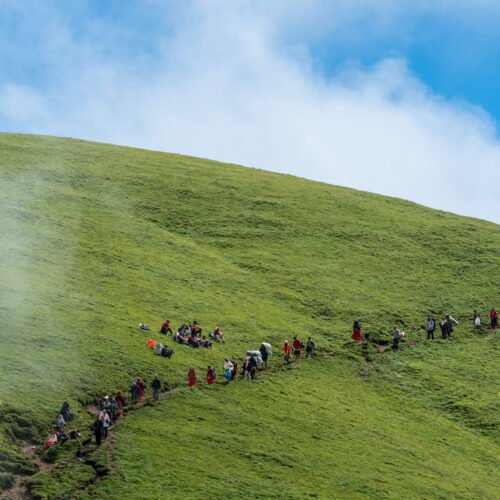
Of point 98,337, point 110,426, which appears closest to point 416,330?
point 98,337

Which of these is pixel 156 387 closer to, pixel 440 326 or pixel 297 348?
pixel 297 348

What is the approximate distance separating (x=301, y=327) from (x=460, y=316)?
639 inches

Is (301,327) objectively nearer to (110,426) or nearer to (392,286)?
(392,286)

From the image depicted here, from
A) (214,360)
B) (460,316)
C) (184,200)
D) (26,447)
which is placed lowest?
(26,447)

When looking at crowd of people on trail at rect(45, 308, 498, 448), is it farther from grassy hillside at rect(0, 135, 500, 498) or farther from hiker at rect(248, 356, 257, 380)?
grassy hillside at rect(0, 135, 500, 498)

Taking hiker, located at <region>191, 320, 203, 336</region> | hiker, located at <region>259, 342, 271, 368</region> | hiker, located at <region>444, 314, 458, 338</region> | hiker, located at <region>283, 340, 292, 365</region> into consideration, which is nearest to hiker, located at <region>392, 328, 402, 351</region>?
hiker, located at <region>444, 314, 458, 338</region>

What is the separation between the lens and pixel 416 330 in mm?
77125

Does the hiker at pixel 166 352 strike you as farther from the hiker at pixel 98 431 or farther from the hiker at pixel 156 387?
the hiker at pixel 98 431

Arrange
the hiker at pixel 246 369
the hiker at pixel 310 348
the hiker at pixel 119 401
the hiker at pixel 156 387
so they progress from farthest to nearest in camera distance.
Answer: the hiker at pixel 310 348 → the hiker at pixel 246 369 → the hiker at pixel 156 387 → the hiker at pixel 119 401

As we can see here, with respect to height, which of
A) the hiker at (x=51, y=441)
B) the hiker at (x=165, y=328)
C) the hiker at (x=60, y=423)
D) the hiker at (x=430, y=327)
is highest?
the hiker at (x=430, y=327)

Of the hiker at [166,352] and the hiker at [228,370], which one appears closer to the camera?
the hiker at [228,370]

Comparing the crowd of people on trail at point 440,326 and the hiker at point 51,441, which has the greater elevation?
the crowd of people on trail at point 440,326

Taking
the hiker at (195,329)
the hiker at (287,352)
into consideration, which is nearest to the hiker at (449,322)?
the hiker at (287,352)

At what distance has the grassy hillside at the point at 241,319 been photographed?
48750 millimetres
